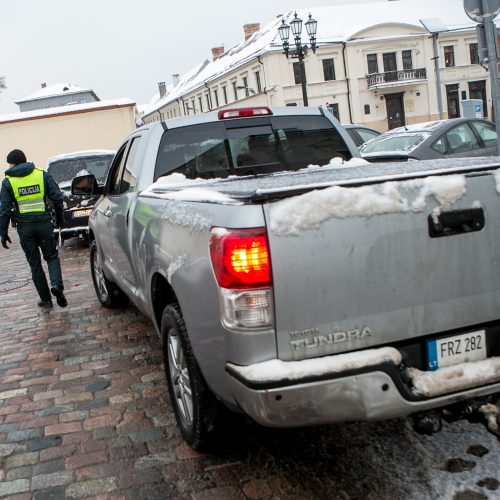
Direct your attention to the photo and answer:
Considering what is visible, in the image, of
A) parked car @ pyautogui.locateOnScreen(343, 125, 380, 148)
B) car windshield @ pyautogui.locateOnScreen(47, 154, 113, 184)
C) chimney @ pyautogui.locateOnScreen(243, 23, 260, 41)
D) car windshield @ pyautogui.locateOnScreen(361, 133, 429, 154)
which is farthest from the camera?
chimney @ pyautogui.locateOnScreen(243, 23, 260, 41)

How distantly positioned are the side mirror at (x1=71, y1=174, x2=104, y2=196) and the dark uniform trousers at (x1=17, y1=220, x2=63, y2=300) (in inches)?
52.3

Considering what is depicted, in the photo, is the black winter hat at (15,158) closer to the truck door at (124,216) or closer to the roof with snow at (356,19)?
the truck door at (124,216)

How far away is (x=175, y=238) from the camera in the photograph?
3145 millimetres

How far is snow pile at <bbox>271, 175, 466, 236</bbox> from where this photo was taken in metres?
2.40

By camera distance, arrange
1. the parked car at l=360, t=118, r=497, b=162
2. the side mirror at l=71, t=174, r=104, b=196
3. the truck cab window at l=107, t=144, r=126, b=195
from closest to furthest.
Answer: the truck cab window at l=107, t=144, r=126, b=195, the side mirror at l=71, t=174, r=104, b=196, the parked car at l=360, t=118, r=497, b=162

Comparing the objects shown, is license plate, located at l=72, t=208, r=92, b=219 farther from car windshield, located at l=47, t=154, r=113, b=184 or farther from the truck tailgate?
the truck tailgate

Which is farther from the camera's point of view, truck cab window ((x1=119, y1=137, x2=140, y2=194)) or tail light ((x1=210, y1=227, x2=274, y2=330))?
truck cab window ((x1=119, y1=137, x2=140, y2=194))

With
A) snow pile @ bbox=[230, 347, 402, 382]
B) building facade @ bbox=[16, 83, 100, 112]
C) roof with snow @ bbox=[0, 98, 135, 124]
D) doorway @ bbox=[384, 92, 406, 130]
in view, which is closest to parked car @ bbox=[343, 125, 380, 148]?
snow pile @ bbox=[230, 347, 402, 382]

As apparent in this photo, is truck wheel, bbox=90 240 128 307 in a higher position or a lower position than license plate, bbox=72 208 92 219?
lower

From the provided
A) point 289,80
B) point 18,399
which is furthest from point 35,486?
point 289,80

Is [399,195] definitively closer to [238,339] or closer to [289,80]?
[238,339]

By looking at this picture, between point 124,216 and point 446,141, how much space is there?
24.8 feet

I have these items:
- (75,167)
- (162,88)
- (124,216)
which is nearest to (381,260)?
(124,216)

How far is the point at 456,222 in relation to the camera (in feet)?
8.46
